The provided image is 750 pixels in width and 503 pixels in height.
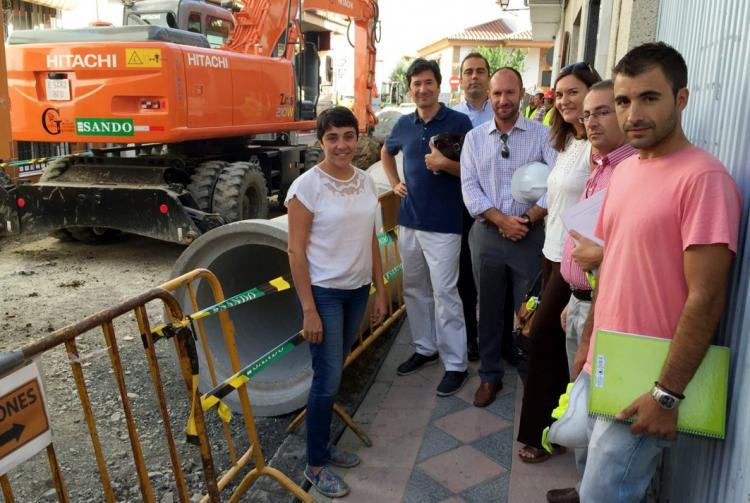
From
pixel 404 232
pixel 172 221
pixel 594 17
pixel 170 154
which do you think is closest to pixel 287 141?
pixel 170 154

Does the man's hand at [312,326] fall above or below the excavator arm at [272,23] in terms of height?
below

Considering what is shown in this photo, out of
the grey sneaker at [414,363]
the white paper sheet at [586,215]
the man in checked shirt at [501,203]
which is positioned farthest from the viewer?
the grey sneaker at [414,363]

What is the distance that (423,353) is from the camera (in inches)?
179

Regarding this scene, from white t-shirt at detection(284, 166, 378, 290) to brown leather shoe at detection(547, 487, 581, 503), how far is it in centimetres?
130

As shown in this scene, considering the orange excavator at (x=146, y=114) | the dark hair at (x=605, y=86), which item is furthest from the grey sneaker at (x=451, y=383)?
the orange excavator at (x=146, y=114)

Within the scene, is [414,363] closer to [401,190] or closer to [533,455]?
[401,190]

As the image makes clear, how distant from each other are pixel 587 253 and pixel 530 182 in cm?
123

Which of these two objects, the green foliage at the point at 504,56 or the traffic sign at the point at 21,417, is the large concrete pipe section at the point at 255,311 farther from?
the green foliage at the point at 504,56

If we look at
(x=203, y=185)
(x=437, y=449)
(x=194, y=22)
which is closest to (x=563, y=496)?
(x=437, y=449)

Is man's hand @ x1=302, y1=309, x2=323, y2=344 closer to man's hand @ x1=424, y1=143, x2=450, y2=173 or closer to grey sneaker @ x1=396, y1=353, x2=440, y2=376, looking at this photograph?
man's hand @ x1=424, y1=143, x2=450, y2=173

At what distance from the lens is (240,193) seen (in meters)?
7.53

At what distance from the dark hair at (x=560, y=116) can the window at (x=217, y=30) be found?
6827 mm

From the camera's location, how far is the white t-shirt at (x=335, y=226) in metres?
Result: 2.95

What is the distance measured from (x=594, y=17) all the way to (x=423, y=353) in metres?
5.31
